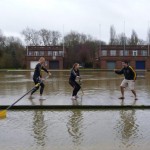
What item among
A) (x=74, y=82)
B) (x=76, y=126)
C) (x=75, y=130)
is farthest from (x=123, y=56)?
(x=75, y=130)

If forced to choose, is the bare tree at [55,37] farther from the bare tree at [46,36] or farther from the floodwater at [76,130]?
the floodwater at [76,130]

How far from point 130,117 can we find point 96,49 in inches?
3141

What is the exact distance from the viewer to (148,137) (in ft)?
23.9

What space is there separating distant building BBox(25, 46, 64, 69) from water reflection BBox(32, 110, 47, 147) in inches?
2900

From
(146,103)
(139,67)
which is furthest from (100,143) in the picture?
(139,67)

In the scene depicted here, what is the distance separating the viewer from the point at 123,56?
81.6m

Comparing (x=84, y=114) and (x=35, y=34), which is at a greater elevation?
(x=35, y=34)

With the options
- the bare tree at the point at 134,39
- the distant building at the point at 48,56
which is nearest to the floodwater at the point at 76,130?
the distant building at the point at 48,56

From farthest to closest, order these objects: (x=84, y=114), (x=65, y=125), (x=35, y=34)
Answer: (x=35, y=34) < (x=84, y=114) < (x=65, y=125)

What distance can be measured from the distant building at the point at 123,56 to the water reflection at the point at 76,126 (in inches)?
2761

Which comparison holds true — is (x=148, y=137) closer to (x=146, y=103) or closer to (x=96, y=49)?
(x=146, y=103)

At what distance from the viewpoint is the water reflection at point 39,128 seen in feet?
23.1

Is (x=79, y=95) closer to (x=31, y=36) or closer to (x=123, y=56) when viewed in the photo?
(x=123, y=56)

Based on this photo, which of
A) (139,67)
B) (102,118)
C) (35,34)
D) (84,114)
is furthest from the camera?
(35,34)
